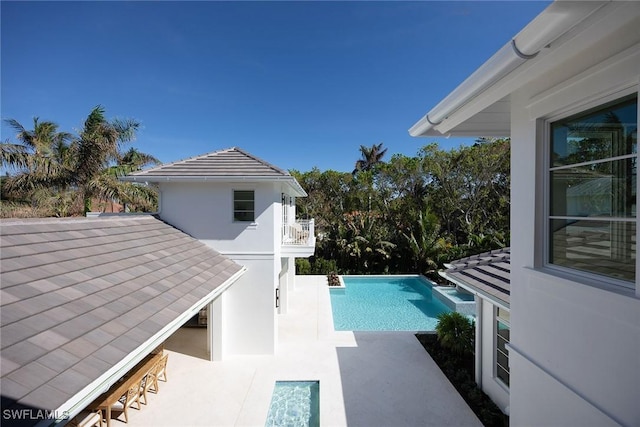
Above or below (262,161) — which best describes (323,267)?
below

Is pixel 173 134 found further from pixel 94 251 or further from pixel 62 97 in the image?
pixel 94 251

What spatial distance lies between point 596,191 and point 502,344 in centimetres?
658

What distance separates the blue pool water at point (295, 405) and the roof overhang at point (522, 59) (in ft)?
26.3

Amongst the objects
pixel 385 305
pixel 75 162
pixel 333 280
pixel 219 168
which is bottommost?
pixel 385 305

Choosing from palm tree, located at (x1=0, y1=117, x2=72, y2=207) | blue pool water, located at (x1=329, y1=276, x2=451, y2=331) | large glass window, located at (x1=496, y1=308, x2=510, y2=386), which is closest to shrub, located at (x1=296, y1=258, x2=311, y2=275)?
blue pool water, located at (x1=329, y1=276, x2=451, y2=331)

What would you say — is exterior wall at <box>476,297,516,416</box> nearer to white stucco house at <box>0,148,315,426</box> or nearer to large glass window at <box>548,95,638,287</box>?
large glass window at <box>548,95,638,287</box>

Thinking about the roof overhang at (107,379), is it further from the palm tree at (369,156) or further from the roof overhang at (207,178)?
the palm tree at (369,156)

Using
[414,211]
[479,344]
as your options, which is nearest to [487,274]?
[479,344]

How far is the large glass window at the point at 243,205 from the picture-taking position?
10734 mm

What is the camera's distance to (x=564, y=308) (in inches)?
113

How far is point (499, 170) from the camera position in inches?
953

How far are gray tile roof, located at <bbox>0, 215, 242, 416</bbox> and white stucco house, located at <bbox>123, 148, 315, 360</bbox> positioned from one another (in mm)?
2032

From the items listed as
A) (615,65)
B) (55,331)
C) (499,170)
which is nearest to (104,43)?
(55,331)

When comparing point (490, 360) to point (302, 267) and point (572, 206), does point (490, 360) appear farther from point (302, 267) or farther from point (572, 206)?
point (302, 267)
